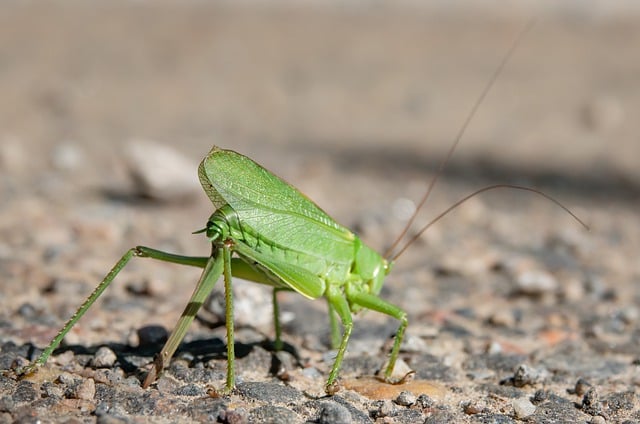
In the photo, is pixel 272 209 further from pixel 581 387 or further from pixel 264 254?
pixel 581 387

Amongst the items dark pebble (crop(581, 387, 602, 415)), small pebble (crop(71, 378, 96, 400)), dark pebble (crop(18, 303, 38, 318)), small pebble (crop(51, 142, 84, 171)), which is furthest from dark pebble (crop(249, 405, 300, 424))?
small pebble (crop(51, 142, 84, 171))

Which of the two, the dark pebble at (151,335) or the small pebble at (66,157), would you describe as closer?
the dark pebble at (151,335)

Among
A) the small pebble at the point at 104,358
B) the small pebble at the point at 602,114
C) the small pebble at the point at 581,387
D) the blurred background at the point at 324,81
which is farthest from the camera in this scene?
the small pebble at the point at 602,114

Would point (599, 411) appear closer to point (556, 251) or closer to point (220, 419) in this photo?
point (220, 419)

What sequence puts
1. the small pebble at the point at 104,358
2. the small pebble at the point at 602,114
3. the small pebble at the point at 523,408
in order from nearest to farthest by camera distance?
the small pebble at the point at 523,408, the small pebble at the point at 104,358, the small pebble at the point at 602,114

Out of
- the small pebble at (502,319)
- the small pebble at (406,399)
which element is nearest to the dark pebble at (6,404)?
the small pebble at (406,399)

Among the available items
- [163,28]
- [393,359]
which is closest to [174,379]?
[393,359]

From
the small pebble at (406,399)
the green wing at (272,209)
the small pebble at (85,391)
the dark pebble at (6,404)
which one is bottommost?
the dark pebble at (6,404)

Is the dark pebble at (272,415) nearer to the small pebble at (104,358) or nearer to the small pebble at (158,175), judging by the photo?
the small pebble at (104,358)

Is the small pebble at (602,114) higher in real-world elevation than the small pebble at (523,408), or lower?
higher
